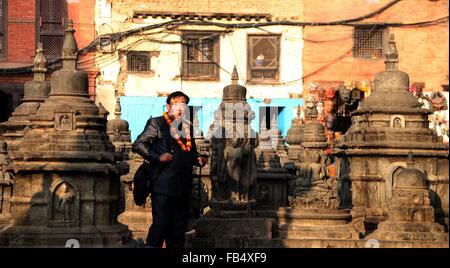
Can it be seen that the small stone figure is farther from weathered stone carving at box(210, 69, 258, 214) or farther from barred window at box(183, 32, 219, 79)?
barred window at box(183, 32, 219, 79)

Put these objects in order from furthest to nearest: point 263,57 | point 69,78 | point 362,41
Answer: point 362,41 → point 263,57 → point 69,78

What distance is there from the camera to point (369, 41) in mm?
39062

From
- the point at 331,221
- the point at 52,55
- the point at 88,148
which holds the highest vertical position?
the point at 52,55

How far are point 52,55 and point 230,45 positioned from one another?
6.38 meters

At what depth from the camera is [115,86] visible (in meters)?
36.9

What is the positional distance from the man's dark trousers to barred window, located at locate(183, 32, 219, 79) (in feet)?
85.2

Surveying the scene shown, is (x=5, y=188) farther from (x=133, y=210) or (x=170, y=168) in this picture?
(x=170, y=168)

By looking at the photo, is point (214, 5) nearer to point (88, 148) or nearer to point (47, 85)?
point (47, 85)

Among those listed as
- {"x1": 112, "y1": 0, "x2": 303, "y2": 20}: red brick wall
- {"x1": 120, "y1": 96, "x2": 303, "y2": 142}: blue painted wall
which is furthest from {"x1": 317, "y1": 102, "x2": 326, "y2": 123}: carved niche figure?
{"x1": 112, "y1": 0, "x2": 303, "y2": 20}: red brick wall

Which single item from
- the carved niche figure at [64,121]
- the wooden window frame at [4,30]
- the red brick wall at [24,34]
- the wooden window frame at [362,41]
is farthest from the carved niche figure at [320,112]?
the carved niche figure at [64,121]

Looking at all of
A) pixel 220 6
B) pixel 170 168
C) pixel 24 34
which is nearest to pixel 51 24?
pixel 24 34

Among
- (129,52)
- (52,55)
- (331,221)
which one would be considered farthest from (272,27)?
(331,221)

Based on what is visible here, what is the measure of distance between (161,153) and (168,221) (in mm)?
761

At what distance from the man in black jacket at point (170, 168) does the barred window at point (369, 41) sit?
2767 cm
